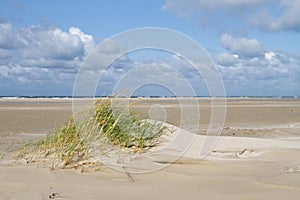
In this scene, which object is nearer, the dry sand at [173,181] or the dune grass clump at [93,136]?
the dry sand at [173,181]

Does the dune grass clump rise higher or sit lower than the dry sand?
higher

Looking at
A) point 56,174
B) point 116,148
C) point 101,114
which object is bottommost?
point 56,174

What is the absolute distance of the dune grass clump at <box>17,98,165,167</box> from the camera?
822 cm

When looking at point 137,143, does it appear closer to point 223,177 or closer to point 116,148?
point 116,148

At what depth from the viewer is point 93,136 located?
8.70 metres

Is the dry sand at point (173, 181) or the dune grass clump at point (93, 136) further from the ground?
the dune grass clump at point (93, 136)

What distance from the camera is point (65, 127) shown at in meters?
8.82

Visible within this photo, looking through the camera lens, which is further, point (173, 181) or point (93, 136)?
point (93, 136)

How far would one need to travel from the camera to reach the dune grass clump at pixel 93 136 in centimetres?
822

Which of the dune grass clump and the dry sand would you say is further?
the dune grass clump

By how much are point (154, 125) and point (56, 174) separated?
3.77 m

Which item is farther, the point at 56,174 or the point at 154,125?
the point at 154,125

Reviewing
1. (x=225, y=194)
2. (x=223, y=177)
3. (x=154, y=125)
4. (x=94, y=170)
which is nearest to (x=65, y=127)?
(x=94, y=170)

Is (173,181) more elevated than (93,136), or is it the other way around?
(93,136)
